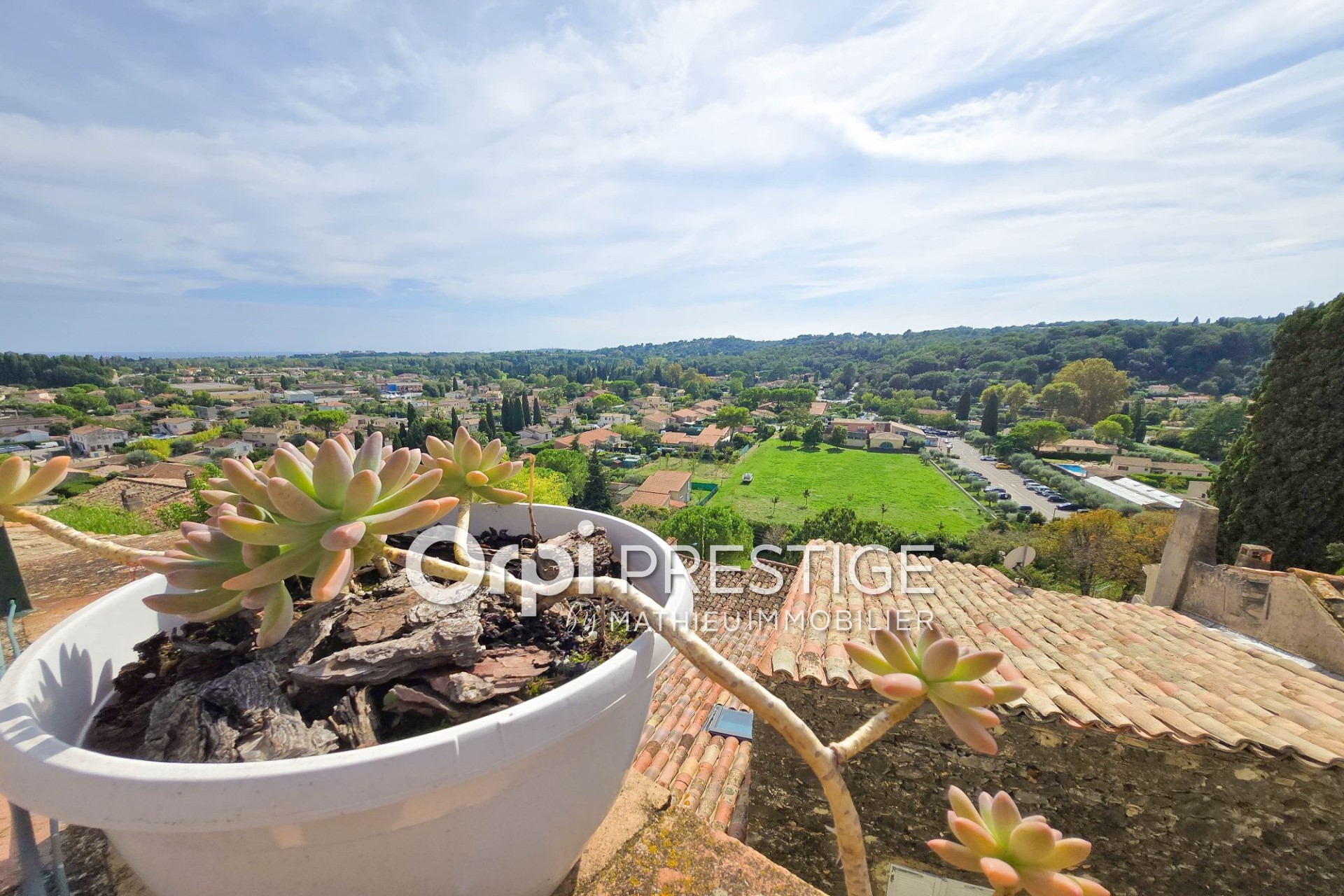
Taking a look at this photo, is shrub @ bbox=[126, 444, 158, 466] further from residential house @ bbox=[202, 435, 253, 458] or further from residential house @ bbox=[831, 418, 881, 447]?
residential house @ bbox=[831, 418, 881, 447]

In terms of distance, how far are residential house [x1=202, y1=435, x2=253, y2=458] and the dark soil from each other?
40158mm

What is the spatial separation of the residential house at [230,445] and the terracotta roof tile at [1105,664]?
39.5 metres

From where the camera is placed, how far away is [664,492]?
2833 centimetres

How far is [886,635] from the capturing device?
0.67 metres

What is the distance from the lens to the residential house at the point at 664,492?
87.9 feet

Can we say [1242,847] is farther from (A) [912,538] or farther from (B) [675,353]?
(B) [675,353]

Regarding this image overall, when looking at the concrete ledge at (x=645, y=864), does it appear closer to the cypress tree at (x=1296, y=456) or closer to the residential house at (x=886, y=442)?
the cypress tree at (x=1296, y=456)

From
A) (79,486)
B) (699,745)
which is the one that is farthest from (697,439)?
(699,745)

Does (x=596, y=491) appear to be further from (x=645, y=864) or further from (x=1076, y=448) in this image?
(x=1076, y=448)

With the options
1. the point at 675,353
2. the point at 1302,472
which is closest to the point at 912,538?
the point at 1302,472

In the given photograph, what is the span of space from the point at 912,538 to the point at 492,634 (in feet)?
72.3

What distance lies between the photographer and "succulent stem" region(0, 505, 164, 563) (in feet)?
2.75

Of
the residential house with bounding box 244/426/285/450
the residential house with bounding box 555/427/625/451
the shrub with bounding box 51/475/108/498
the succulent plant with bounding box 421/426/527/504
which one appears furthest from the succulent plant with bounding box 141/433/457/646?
the residential house with bounding box 555/427/625/451

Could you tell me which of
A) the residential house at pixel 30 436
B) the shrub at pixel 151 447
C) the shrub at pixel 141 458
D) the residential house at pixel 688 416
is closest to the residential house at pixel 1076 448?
the residential house at pixel 688 416
